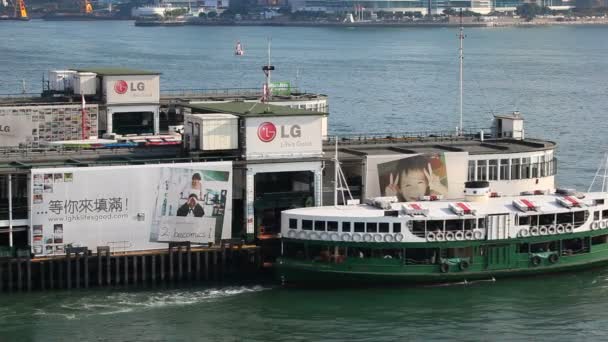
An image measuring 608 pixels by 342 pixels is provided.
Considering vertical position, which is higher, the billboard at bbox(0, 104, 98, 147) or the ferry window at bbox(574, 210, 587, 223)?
the billboard at bbox(0, 104, 98, 147)

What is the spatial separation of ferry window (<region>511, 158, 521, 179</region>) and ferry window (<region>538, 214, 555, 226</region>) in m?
4.18

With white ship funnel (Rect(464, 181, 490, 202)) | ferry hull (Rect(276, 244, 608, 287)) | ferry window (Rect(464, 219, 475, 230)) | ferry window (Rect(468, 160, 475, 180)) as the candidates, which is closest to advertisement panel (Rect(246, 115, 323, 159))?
ferry hull (Rect(276, 244, 608, 287))

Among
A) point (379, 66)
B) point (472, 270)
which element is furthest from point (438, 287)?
point (379, 66)

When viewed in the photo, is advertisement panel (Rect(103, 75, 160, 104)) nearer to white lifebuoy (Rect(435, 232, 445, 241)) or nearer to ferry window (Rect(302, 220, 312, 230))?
ferry window (Rect(302, 220, 312, 230))

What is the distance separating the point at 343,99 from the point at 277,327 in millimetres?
70935

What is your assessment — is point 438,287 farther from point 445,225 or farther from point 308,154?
point 308,154

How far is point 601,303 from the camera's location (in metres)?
45.0

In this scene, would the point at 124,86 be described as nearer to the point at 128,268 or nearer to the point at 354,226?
the point at 128,268

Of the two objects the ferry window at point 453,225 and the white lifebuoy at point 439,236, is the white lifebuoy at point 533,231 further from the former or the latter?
the white lifebuoy at point 439,236

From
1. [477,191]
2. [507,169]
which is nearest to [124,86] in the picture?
[507,169]

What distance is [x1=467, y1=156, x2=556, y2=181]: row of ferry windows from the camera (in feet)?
165

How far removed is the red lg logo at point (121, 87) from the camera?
62.8 meters

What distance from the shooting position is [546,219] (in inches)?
1843

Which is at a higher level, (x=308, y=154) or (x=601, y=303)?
(x=308, y=154)
